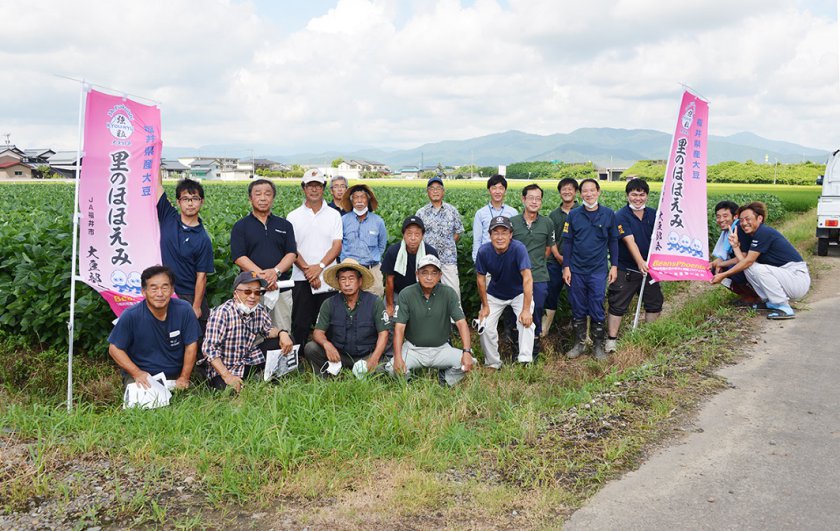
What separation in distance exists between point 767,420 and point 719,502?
1.57 meters

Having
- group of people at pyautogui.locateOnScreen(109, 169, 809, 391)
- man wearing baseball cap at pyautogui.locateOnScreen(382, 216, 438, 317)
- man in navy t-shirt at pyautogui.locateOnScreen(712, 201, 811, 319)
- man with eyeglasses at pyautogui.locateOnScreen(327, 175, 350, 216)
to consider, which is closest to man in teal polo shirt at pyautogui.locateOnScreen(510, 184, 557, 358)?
group of people at pyautogui.locateOnScreen(109, 169, 809, 391)

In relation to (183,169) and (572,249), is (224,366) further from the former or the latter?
(183,169)

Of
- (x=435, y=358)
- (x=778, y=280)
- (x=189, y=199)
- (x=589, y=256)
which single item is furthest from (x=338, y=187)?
(x=778, y=280)

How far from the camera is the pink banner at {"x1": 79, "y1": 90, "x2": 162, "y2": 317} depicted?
546 centimetres

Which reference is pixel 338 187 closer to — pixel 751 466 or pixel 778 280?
pixel 751 466

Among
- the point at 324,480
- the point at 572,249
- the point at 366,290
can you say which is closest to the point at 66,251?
the point at 366,290

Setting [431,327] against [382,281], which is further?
[382,281]

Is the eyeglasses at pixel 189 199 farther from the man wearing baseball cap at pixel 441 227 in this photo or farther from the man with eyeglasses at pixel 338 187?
the man wearing baseball cap at pixel 441 227

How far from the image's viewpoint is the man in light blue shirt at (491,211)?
7254 millimetres

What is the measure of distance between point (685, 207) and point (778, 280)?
145 cm

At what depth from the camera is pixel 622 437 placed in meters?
4.40

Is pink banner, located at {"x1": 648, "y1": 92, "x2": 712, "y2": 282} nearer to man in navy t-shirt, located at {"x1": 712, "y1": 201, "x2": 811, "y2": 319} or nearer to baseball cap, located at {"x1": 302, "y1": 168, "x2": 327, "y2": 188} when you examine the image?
man in navy t-shirt, located at {"x1": 712, "y1": 201, "x2": 811, "y2": 319}

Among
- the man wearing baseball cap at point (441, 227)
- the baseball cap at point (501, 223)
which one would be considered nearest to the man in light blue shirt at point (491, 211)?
the man wearing baseball cap at point (441, 227)

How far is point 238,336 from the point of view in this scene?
18.5ft
